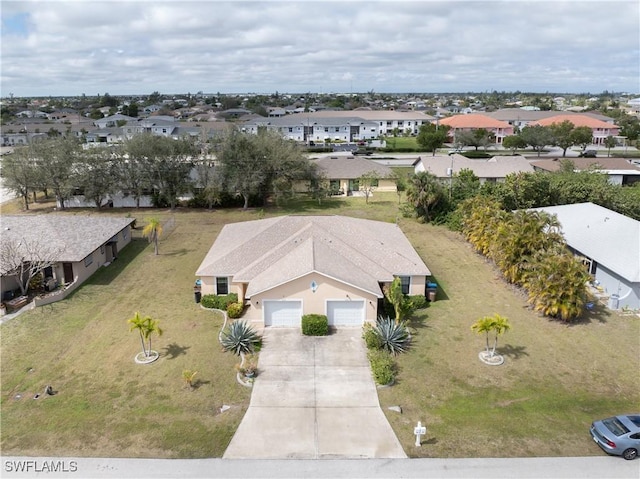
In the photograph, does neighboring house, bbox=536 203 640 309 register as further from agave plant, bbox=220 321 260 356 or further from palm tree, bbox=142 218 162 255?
palm tree, bbox=142 218 162 255

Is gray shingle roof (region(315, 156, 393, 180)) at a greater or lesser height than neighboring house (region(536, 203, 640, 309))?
greater

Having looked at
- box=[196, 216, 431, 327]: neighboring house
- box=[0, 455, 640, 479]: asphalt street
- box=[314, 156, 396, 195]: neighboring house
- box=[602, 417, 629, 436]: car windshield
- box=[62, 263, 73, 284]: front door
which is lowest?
box=[0, 455, 640, 479]: asphalt street

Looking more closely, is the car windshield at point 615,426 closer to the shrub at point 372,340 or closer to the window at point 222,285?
the shrub at point 372,340

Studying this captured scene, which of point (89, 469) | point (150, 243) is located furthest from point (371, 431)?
point (150, 243)

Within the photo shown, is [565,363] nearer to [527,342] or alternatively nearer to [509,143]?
[527,342]

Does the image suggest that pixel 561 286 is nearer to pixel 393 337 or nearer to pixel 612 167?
pixel 393 337

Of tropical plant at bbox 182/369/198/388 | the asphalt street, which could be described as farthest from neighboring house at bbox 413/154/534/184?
the asphalt street
